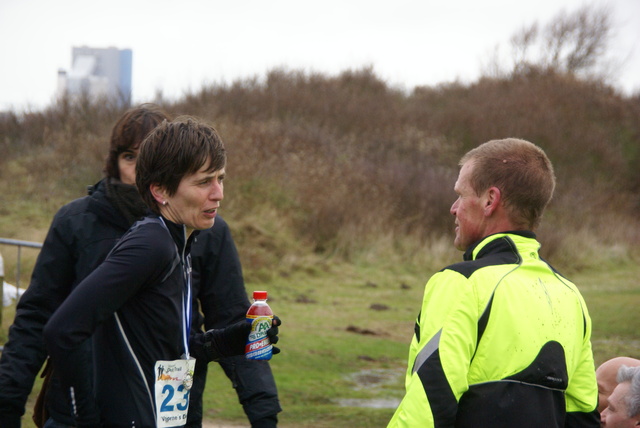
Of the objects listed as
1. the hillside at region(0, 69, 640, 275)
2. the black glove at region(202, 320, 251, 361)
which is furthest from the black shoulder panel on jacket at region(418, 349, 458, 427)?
the hillside at region(0, 69, 640, 275)

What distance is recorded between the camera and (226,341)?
2715 millimetres

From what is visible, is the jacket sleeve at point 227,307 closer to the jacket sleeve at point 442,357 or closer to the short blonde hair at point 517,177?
the jacket sleeve at point 442,357

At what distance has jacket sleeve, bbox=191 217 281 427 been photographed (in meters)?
3.18

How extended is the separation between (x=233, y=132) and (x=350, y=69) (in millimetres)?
12048

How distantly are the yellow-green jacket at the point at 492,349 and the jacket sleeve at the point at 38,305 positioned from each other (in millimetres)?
1410

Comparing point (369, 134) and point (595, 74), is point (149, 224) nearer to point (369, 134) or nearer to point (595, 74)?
point (369, 134)

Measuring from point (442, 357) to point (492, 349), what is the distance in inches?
7.1

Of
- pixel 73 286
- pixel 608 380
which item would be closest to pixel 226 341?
pixel 73 286

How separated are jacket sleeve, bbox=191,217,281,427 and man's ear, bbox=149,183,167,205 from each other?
68cm

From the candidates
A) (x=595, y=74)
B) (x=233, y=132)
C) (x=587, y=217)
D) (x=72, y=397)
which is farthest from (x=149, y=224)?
(x=595, y=74)

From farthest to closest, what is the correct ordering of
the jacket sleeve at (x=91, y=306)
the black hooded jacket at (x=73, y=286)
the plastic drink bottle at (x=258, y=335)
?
the black hooded jacket at (x=73, y=286) < the plastic drink bottle at (x=258, y=335) < the jacket sleeve at (x=91, y=306)

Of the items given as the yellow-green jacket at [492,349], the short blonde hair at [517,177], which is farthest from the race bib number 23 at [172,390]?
the short blonde hair at [517,177]

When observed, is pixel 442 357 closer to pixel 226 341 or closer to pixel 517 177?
pixel 517 177

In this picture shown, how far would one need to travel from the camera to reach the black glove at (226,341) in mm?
2689
